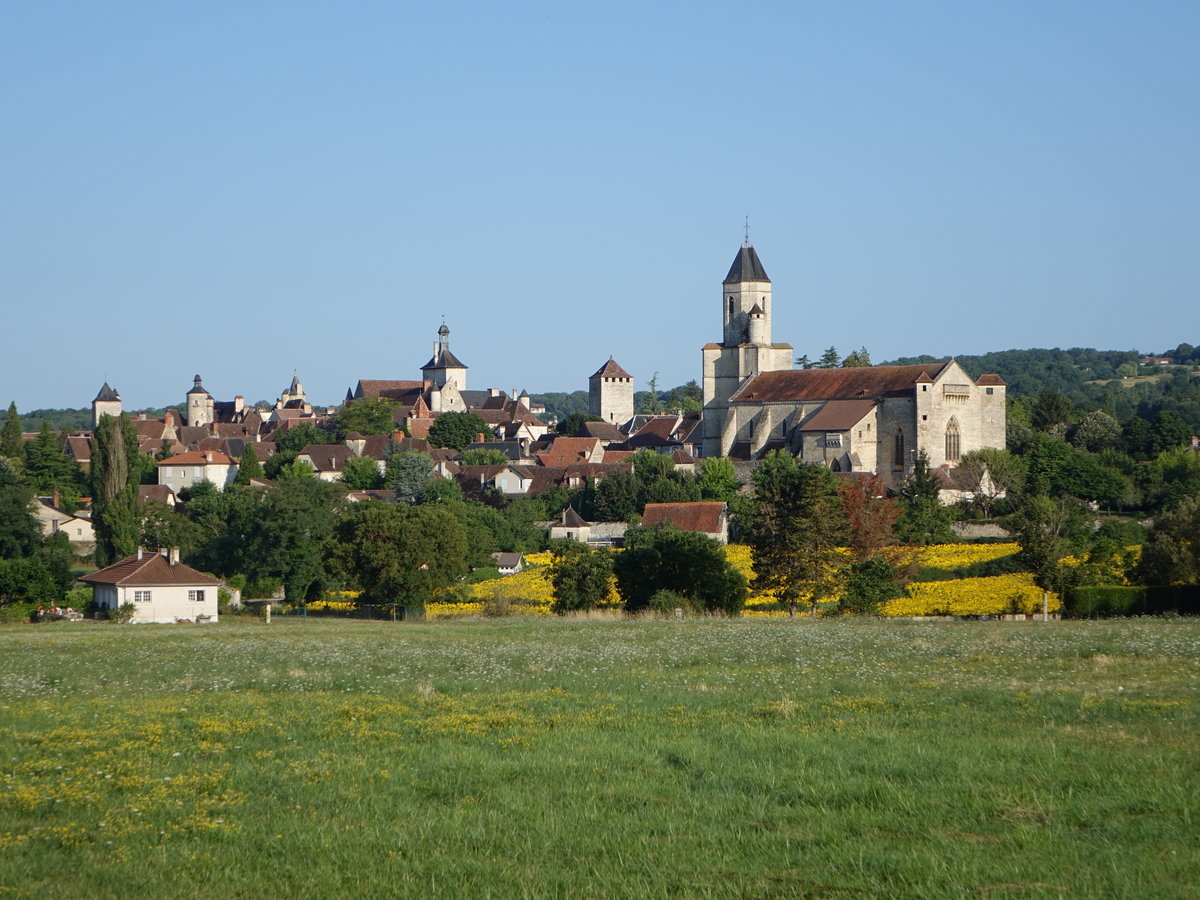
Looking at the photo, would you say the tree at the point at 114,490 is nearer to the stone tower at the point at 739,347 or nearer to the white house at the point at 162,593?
the white house at the point at 162,593

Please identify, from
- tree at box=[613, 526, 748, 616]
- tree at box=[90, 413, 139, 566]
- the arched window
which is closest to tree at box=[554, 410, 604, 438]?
the arched window

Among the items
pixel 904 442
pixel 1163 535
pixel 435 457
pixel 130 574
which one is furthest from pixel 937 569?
pixel 435 457

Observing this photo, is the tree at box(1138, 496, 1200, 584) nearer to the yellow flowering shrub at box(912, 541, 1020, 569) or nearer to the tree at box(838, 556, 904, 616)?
the tree at box(838, 556, 904, 616)

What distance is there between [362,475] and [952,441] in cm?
4084

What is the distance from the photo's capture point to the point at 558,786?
11023 mm

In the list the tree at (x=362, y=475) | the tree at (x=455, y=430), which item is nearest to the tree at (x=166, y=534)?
the tree at (x=362, y=475)

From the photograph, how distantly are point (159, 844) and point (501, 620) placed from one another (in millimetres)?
25853

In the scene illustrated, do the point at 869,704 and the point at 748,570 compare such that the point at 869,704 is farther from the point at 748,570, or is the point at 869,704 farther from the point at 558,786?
the point at 748,570

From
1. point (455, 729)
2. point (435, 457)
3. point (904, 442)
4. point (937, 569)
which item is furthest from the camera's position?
point (435, 457)

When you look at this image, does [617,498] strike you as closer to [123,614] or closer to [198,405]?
[123,614]

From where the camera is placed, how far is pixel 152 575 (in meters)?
40.7

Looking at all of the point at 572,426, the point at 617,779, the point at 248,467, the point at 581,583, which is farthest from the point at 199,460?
the point at 617,779

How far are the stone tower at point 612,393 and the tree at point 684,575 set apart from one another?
11669 cm

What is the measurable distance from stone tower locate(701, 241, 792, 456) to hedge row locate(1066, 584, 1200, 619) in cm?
6319
